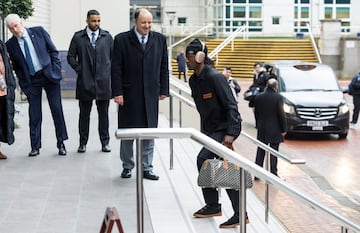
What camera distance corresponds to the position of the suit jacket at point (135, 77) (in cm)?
851

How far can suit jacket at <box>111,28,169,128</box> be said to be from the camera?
8.51 meters

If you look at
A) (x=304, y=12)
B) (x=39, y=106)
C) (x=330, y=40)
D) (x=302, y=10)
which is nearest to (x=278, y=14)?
(x=302, y=10)

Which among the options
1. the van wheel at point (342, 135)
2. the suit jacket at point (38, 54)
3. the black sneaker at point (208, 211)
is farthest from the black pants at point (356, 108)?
the black sneaker at point (208, 211)

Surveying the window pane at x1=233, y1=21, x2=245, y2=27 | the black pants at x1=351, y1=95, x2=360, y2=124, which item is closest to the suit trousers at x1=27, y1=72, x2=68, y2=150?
the black pants at x1=351, y1=95, x2=360, y2=124

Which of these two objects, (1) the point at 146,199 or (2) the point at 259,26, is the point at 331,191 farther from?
(2) the point at 259,26

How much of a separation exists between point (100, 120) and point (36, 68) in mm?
1040

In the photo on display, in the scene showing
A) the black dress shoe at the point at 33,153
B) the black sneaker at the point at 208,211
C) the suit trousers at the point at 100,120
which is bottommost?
the black dress shoe at the point at 33,153

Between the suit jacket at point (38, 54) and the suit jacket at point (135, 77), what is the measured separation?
1.82 meters

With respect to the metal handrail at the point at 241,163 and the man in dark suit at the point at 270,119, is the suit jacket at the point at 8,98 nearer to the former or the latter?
the man in dark suit at the point at 270,119

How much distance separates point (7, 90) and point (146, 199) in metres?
2.94

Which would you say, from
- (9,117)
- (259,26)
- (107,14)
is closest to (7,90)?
(9,117)

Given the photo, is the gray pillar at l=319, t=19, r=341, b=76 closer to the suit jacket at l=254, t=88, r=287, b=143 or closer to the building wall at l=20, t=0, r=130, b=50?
the building wall at l=20, t=0, r=130, b=50

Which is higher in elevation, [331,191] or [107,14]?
[107,14]

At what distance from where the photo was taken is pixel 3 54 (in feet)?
32.2
